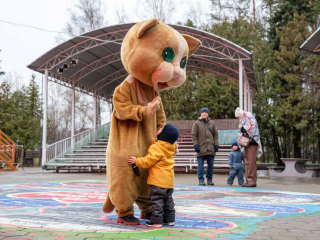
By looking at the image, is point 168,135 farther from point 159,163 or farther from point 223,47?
point 223,47

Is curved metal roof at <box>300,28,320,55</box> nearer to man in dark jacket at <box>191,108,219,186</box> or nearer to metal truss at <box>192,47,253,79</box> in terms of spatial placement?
metal truss at <box>192,47,253,79</box>

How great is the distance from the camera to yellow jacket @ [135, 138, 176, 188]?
140 inches

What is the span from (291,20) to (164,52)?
22.1 meters

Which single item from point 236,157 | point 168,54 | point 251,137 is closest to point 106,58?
point 236,157

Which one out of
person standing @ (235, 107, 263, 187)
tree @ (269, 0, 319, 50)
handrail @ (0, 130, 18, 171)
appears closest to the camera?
person standing @ (235, 107, 263, 187)

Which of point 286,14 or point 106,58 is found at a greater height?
point 286,14

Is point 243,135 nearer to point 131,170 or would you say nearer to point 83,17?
point 131,170

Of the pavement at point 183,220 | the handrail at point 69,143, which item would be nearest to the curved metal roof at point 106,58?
the handrail at point 69,143

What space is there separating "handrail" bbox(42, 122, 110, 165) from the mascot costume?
13.2 meters

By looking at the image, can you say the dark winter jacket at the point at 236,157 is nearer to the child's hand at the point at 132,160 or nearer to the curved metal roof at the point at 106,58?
the child's hand at the point at 132,160

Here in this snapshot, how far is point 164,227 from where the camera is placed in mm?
3576

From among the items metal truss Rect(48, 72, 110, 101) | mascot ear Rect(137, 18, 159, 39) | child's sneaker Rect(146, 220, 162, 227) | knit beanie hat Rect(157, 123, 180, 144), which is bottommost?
child's sneaker Rect(146, 220, 162, 227)

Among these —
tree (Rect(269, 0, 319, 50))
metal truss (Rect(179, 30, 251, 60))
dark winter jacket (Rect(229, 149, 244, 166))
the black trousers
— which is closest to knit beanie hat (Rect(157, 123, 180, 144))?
the black trousers

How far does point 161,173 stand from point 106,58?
15.6 meters
